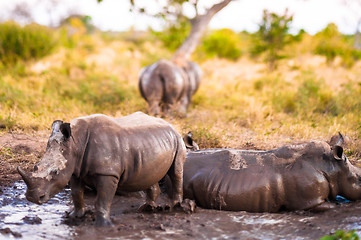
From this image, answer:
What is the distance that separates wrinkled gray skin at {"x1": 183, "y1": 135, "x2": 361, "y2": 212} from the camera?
16.5 feet

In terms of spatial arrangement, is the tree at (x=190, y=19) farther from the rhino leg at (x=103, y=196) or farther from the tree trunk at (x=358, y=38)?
the tree trunk at (x=358, y=38)

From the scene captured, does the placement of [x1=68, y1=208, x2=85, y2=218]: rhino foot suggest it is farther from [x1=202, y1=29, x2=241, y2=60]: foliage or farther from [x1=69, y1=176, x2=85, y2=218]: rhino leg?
[x1=202, y1=29, x2=241, y2=60]: foliage

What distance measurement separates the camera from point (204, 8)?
13.6m

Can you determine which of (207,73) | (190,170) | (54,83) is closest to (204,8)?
(207,73)

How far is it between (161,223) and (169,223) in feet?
0.26

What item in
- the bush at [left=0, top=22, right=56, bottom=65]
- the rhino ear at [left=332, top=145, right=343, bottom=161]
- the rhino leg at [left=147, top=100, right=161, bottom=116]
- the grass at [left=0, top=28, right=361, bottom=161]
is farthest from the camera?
the bush at [left=0, top=22, right=56, bottom=65]

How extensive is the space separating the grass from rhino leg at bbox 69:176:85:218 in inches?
131

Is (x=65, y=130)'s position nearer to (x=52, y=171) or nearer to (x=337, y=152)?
(x=52, y=171)

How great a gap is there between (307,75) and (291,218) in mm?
9055

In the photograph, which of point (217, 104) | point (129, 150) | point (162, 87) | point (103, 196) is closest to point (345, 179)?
point (129, 150)

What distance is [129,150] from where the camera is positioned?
4.46 meters

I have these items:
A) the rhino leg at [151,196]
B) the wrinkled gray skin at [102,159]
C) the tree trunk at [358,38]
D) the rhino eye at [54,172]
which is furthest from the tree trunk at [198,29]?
the tree trunk at [358,38]

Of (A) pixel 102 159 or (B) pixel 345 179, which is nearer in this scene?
(A) pixel 102 159

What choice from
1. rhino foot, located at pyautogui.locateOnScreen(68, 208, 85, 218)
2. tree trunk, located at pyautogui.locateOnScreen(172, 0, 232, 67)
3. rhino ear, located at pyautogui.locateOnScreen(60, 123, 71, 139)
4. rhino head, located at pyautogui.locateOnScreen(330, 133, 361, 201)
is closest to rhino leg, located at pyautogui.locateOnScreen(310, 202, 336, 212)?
rhino head, located at pyautogui.locateOnScreen(330, 133, 361, 201)
